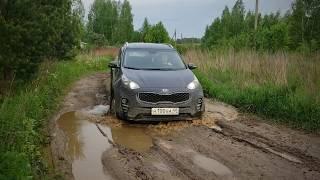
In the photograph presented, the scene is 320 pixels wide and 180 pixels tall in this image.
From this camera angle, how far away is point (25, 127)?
7816 millimetres

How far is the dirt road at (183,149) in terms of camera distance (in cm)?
667

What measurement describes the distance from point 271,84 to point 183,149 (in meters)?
5.57

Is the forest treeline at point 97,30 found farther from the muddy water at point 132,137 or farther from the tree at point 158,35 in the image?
the muddy water at point 132,137

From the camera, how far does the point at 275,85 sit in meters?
12.3

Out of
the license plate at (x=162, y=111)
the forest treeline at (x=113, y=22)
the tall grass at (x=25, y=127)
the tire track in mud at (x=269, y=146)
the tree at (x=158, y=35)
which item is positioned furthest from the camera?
the forest treeline at (x=113, y=22)

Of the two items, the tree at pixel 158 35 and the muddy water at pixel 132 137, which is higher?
the tree at pixel 158 35

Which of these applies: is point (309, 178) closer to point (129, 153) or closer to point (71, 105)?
point (129, 153)

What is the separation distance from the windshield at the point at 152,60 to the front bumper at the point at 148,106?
133cm

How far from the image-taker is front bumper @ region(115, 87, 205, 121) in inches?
380

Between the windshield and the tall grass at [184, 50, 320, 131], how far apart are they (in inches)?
85.8

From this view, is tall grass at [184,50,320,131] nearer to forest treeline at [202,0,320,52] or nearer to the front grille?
the front grille

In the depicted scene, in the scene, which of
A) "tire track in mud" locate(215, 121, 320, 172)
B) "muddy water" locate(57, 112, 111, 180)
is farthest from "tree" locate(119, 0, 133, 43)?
"tire track in mud" locate(215, 121, 320, 172)

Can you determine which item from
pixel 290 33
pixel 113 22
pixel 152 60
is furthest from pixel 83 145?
pixel 113 22

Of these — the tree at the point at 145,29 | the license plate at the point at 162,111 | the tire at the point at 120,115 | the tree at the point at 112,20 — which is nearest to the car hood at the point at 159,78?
the license plate at the point at 162,111
